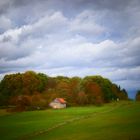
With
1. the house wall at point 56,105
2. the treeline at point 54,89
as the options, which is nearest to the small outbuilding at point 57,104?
the house wall at point 56,105

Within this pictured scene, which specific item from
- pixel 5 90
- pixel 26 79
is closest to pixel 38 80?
pixel 26 79

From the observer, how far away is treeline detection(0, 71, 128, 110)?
147750 mm

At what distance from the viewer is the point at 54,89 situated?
161 metres

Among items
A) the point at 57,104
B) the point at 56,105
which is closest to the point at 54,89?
the point at 56,105

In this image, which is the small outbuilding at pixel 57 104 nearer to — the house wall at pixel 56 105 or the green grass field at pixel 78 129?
the house wall at pixel 56 105

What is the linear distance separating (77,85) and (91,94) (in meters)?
14.1

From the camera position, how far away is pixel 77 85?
163 meters

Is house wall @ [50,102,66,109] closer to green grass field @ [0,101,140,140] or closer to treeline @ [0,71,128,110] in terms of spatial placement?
treeline @ [0,71,128,110]

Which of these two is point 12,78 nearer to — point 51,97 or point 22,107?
point 51,97

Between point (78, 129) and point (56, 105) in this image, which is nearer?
point (78, 129)

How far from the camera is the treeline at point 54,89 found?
148 meters

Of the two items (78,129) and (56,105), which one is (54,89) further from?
(78,129)

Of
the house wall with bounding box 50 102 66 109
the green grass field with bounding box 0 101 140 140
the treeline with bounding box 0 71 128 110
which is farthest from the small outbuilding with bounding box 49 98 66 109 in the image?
the green grass field with bounding box 0 101 140 140

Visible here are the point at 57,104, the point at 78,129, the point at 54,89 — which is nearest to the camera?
the point at 78,129
